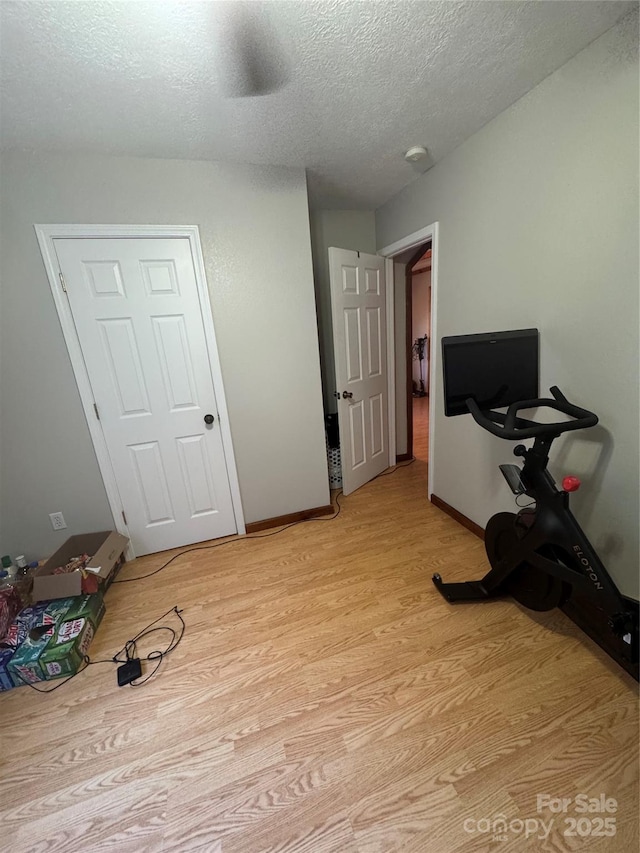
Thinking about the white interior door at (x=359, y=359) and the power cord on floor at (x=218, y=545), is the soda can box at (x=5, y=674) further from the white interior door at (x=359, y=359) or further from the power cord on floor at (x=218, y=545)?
the white interior door at (x=359, y=359)

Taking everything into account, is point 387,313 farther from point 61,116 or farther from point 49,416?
point 49,416

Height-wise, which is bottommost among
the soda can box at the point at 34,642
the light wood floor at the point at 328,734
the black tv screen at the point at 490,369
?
the light wood floor at the point at 328,734

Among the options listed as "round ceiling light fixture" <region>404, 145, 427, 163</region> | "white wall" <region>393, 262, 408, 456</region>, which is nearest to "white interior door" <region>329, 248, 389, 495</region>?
"white wall" <region>393, 262, 408, 456</region>

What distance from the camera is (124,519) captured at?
2.15 metres

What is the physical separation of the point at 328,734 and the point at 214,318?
213 centimetres

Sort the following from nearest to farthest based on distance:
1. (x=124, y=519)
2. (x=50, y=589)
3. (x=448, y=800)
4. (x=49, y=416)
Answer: (x=448, y=800) < (x=50, y=589) < (x=49, y=416) < (x=124, y=519)

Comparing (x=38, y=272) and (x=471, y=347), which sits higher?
(x=38, y=272)

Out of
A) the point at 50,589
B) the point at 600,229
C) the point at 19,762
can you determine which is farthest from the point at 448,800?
the point at 600,229

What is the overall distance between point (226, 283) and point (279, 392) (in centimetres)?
77

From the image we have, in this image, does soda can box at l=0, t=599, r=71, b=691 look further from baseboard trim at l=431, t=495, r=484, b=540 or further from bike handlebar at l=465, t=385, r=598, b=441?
baseboard trim at l=431, t=495, r=484, b=540

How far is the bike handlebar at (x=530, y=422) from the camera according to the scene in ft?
3.81

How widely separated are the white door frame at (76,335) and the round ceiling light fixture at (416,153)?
4.38ft

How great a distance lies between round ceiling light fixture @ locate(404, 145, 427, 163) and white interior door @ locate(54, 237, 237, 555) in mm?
1435

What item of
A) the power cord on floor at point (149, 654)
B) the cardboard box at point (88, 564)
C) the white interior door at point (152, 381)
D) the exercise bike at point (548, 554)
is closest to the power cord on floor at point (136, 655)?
the power cord on floor at point (149, 654)
